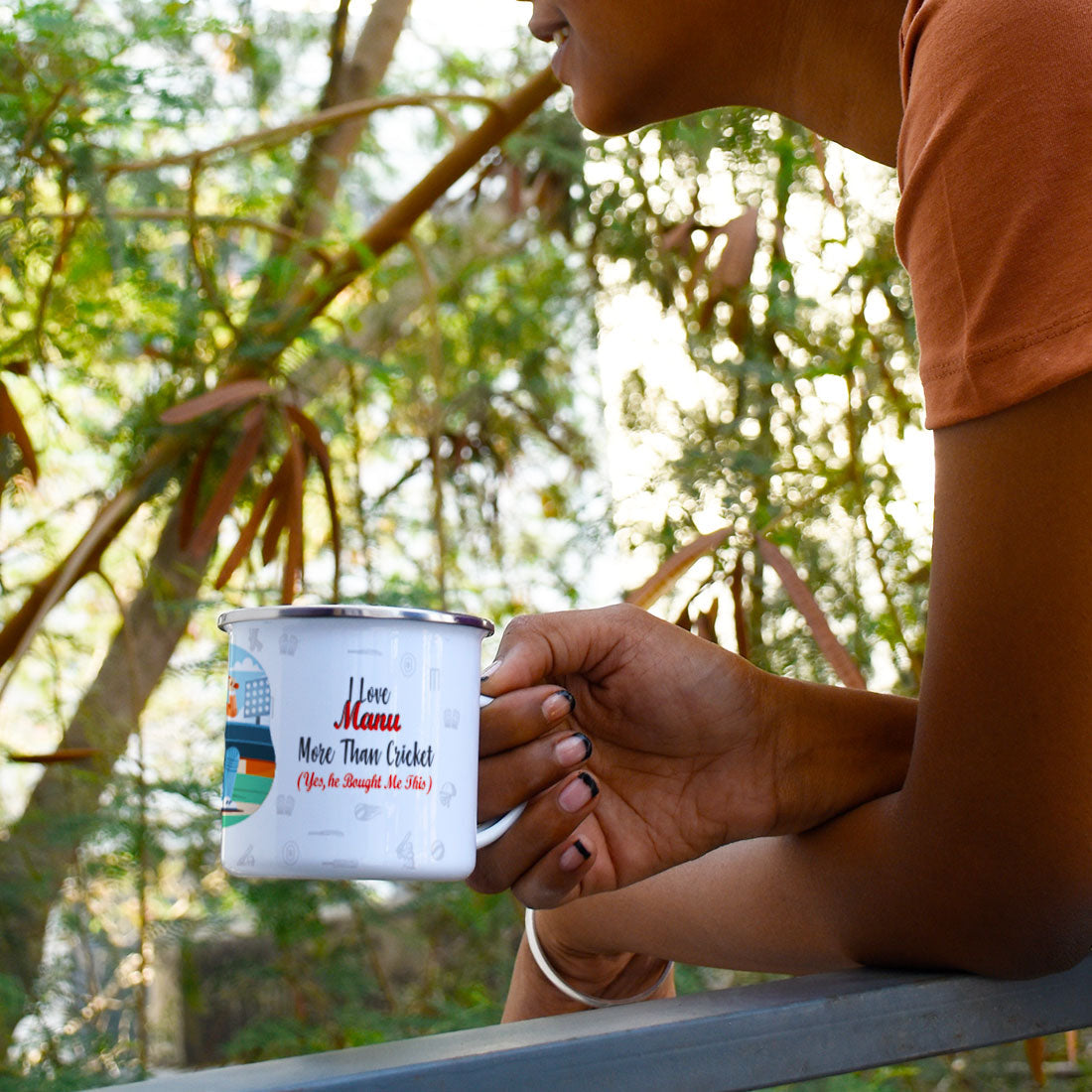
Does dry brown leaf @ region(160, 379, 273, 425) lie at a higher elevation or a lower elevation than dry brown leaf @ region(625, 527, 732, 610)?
higher

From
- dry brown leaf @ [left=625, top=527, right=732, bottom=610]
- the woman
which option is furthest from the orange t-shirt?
dry brown leaf @ [left=625, top=527, right=732, bottom=610]

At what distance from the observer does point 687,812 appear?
72cm

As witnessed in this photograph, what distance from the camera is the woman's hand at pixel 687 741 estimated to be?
2.22 ft

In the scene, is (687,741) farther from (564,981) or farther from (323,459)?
(323,459)

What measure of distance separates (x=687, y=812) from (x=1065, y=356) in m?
0.35

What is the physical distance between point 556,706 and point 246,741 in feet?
0.49

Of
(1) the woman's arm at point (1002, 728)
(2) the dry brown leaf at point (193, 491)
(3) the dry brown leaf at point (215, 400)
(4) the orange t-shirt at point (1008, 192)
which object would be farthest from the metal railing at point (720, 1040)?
(2) the dry brown leaf at point (193, 491)

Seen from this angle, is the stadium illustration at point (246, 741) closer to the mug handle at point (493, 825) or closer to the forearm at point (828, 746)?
the mug handle at point (493, 825)

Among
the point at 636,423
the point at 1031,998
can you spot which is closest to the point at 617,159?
the point at 636,423

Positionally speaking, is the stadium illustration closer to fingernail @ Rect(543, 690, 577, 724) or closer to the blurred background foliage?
fingernail @ Rect(543, 690, 577, 724)

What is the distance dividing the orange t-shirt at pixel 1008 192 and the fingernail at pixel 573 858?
11.1 inches

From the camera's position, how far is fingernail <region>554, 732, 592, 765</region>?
0.58m

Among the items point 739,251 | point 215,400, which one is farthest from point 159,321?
point 739,251

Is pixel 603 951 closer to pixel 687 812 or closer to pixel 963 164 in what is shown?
pixel 687 812
